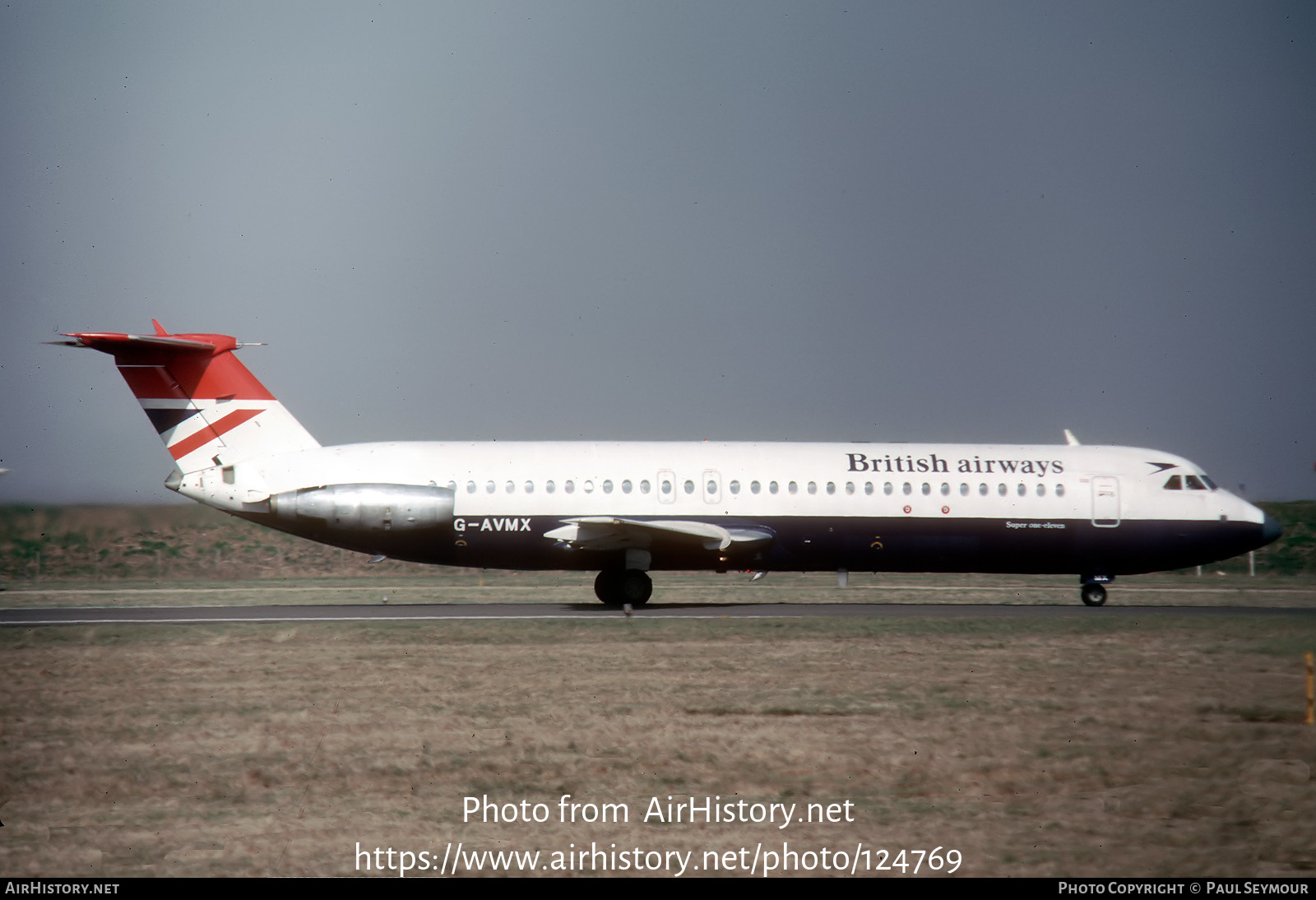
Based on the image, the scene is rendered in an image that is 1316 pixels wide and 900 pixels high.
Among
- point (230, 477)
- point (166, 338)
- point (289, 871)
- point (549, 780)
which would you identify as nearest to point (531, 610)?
point (230, 477)

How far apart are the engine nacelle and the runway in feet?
5.90

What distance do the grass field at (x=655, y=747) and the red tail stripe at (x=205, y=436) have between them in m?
7.77

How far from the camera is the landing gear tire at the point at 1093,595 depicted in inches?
1108

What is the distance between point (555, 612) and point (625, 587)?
204 cm

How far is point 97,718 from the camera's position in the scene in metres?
12.9

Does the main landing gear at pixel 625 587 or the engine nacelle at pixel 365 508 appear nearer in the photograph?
the engine nacelle at pixel 365 508

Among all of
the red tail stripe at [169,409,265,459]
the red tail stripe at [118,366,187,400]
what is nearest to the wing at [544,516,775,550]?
the red tail stripe at [169,409,265,459]

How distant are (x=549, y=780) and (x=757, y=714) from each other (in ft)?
11.9

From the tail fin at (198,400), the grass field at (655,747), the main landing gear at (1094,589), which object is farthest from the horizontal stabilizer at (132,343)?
the main landing gear at (1094,589)

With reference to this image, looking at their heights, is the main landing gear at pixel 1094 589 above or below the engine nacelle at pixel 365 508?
below

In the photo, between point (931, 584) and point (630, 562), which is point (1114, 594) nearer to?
point (931, 584)

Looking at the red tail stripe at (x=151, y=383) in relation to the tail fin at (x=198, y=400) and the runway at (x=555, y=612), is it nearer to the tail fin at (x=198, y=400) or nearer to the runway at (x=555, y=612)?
the tail fin at (x=198, y=400)

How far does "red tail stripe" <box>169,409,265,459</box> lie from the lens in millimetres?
26984

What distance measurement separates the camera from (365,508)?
2623 cm
